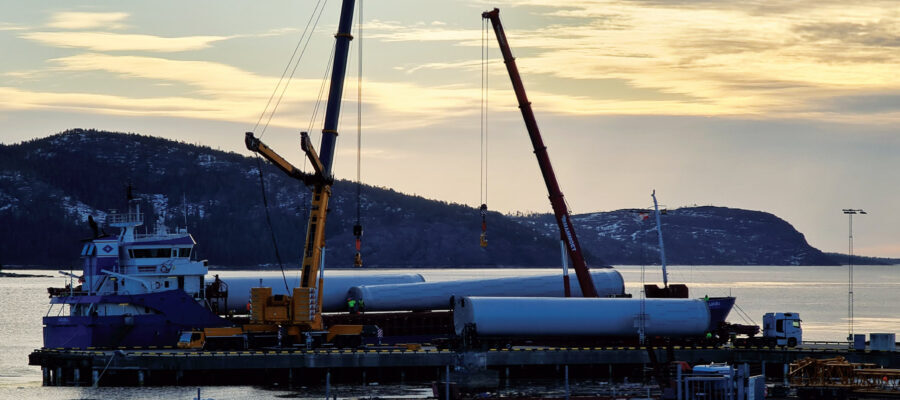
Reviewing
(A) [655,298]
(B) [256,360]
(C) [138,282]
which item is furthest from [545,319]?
(C) [138,282]

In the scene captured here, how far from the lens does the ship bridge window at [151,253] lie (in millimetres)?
85250

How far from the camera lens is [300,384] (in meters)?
77.9

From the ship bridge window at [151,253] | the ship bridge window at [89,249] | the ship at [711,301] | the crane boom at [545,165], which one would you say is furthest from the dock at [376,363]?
the crane boom at [545,165]

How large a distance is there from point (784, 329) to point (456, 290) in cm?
2534

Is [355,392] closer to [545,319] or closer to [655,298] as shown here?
[545,319]

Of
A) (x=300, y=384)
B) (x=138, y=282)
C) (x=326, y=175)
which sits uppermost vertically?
(x=326, y=175)

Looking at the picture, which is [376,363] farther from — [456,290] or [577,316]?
[456,290]

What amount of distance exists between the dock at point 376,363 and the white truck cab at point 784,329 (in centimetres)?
188

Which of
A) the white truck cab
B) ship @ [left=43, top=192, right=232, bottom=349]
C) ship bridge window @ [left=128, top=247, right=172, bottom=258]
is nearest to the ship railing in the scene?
ship @ [left=43, top=192, right=232, bottom=349]

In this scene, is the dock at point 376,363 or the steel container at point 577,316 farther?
the steel container at point 577,316

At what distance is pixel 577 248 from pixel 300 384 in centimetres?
2567

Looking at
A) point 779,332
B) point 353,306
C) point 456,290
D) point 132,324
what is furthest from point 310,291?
point 779,332

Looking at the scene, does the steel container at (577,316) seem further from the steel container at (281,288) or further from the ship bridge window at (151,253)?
the steel container at (281,288)

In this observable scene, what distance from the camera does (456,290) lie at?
3947 inches
